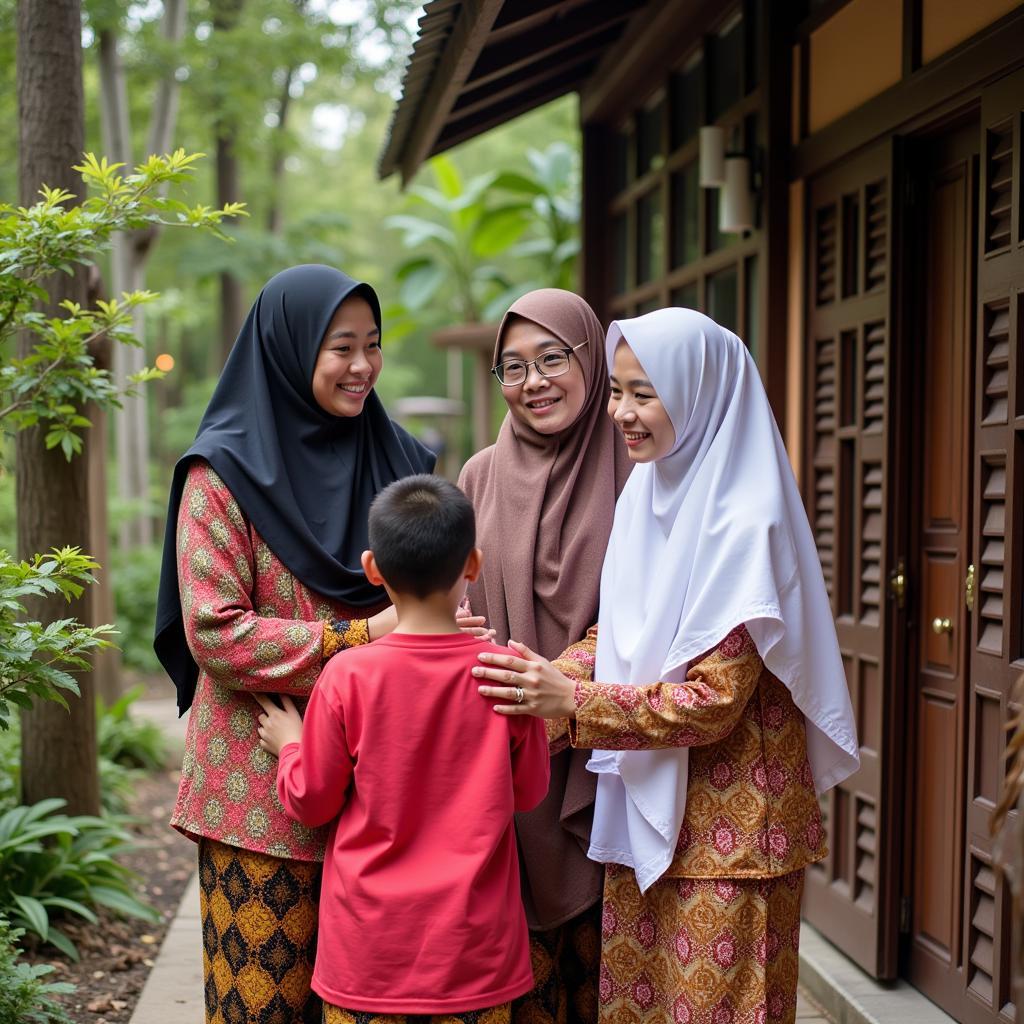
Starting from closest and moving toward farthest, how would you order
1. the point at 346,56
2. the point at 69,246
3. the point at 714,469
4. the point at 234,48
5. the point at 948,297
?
the point at 714,469 → the point at 69,246 → the point at 948,297 → the point at 234,48 → the point at 346,56

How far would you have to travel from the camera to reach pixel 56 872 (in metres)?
4.44

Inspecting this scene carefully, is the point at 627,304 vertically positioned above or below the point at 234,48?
below

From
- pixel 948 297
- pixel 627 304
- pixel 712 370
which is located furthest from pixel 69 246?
pixel 627 304

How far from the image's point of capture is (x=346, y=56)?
1093cm

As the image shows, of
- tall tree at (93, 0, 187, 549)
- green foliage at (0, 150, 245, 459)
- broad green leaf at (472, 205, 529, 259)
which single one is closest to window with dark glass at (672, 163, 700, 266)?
green foliage at (0, 150, 245, 459)

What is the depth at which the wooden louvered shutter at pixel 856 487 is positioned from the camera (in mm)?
3809

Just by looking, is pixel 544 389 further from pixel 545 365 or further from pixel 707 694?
pixel 707 694

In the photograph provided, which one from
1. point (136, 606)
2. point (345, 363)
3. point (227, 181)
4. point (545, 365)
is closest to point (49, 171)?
point (345, 363)

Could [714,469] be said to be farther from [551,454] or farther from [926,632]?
[926,632]

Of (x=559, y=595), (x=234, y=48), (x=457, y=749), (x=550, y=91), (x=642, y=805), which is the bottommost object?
(x=642, y=805)

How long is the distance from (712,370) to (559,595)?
605 millimetres

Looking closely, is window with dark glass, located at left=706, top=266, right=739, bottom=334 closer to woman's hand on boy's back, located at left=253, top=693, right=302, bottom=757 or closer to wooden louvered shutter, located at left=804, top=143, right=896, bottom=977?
wooden louvered shutter, located at left=804, top=143, right=896, bottom=977

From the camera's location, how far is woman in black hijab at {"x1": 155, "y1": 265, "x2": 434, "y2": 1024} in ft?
7.98

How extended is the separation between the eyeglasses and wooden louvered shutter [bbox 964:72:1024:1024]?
1.07m
